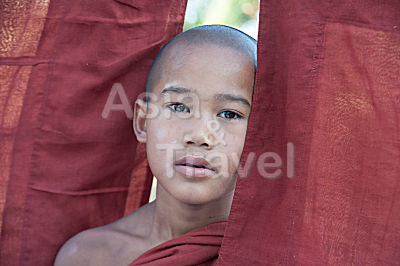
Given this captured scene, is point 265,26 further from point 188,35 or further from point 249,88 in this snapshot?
point 188,35

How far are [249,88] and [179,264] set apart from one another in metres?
0.51

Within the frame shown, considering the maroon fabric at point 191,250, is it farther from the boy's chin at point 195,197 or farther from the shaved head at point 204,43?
the shaved head at point 204,43

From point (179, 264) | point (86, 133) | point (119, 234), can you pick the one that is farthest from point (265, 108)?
point (86, 133)

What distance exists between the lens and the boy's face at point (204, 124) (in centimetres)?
123

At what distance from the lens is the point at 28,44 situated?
1.60 metres

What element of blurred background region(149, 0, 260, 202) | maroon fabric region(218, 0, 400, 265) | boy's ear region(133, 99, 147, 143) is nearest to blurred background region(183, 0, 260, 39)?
blurred background region(149, 0, 260, 202)

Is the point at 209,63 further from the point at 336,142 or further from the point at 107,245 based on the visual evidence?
the point at 107,245

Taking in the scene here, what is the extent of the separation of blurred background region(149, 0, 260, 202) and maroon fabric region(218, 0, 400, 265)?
348 centimetres

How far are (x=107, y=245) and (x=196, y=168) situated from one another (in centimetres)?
46

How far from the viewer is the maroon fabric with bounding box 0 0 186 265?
5.25ft

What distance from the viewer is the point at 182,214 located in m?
1.41

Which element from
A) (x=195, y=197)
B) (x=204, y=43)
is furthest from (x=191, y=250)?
(x=204, y=43)

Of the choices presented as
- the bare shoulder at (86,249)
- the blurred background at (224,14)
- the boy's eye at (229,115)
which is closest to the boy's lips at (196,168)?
the boy's eye at (229,115)

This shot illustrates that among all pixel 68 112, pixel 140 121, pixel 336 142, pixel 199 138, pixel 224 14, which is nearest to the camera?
pixel 336 142
